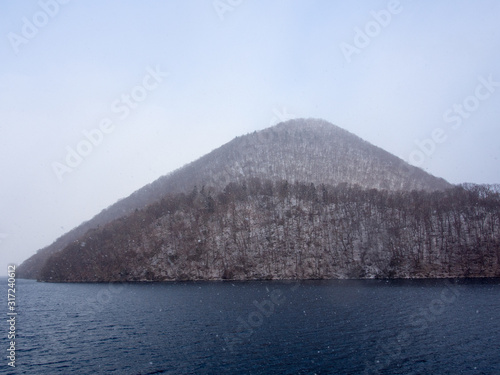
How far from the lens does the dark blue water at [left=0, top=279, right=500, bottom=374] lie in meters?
35.1

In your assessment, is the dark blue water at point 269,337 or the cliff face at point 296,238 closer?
the dark blue water at point 269,337

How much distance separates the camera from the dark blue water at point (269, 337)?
3506cm

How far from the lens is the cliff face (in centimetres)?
13350

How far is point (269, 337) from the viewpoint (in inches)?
1777

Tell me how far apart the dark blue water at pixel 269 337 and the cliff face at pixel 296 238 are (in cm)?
5988

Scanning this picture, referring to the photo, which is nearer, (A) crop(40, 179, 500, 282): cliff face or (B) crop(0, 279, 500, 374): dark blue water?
(B) crop(0, 279, 500, 374): dark blue water

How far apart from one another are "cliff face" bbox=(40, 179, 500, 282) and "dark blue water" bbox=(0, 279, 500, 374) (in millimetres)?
59881

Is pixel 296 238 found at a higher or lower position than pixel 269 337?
higher

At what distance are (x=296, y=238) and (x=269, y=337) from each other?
104 meters

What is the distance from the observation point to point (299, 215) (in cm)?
15688

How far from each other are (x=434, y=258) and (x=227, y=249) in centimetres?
8582

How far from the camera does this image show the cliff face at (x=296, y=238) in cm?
13350

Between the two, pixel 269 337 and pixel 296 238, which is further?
pixel 296 238

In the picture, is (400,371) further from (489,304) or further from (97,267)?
(97,267)
